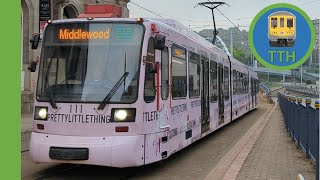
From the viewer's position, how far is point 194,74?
454 inches

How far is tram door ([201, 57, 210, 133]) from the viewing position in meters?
12.7

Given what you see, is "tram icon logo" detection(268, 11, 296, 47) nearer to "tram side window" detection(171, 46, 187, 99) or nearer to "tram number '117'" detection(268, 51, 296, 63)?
"tram number '117'" detection(268, 51, 296, 63)

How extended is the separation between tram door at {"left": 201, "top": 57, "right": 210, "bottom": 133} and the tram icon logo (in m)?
6.82

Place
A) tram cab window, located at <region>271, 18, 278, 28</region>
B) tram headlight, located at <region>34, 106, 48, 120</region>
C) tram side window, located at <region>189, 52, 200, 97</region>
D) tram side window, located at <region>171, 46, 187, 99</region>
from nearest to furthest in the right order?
tram cab window, located at <region>271, 18, 278, 28</region> → tram headlight, located at <region>34, 106, 48, 120</region> → tram side window, located at <region>171, 46, 187, 99</region> → tram side window, located at <region>189, 52, 200, 97</region>

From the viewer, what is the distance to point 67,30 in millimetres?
8617

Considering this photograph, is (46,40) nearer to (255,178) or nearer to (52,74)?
(52,74)

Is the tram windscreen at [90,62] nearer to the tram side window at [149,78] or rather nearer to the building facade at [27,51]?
the tram side window at [149,78]

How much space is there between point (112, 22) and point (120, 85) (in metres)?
1.22

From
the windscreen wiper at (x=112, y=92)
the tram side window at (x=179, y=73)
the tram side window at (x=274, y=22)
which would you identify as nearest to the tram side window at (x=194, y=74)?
the tram side window at (x=179, y=73)

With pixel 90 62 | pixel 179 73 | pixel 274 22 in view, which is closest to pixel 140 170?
Result: pixel 179 73

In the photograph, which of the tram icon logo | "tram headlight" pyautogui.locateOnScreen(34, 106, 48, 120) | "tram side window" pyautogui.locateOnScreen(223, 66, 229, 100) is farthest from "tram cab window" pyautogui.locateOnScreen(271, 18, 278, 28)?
"tram side window" pyautogui.locateOnScreen(223, 66, 229, 100)

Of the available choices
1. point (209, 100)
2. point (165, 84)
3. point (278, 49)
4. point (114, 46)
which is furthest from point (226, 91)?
point (278, 49)

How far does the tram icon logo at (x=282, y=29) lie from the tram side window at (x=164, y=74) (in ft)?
11.5

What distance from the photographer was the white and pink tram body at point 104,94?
309 inches
